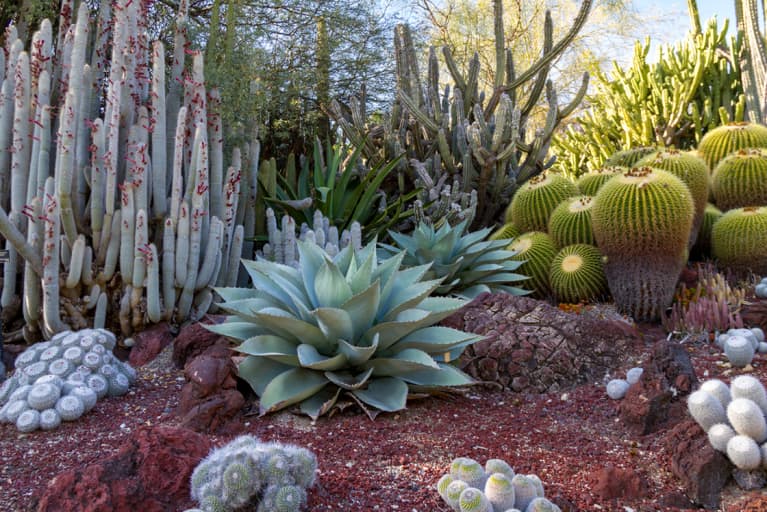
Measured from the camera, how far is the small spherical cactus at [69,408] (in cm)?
314

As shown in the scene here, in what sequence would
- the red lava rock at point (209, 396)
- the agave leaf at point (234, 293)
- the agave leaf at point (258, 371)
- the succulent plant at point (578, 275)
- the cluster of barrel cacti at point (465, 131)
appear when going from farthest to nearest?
the cluster of barrel cacti at point (465, 131)
the succulent plant at point (578, 275)
the agave leaf at point (234, 293)
the agave leaf at point (258, 371)
the red lava rock at point (209, 396)

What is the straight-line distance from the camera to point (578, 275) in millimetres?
5211

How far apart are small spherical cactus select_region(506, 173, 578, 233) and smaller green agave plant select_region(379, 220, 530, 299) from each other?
947mm

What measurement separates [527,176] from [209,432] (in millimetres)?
5399

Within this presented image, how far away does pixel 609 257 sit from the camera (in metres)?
5.03

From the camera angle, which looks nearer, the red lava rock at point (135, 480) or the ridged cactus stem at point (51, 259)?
the red lava rock at point (135, 480)

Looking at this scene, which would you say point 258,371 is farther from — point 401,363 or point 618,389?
point 618,389

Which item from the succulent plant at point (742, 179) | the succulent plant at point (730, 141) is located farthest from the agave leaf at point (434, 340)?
the succulent plant at point (730, 141)

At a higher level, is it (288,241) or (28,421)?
(288,241)

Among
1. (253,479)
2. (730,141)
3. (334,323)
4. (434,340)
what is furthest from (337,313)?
(730,141)

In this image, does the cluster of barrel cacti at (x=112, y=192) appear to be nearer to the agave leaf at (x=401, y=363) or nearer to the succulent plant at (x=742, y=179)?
the agave leaf at (x=401, y=363)

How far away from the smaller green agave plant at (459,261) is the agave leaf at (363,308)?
166 centimetres

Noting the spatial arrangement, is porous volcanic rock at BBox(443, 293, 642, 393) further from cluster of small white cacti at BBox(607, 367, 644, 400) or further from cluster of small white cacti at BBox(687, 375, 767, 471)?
cluster of small white cacti at BBox(687, 375, 767, 471)

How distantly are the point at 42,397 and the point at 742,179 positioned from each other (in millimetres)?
5663
